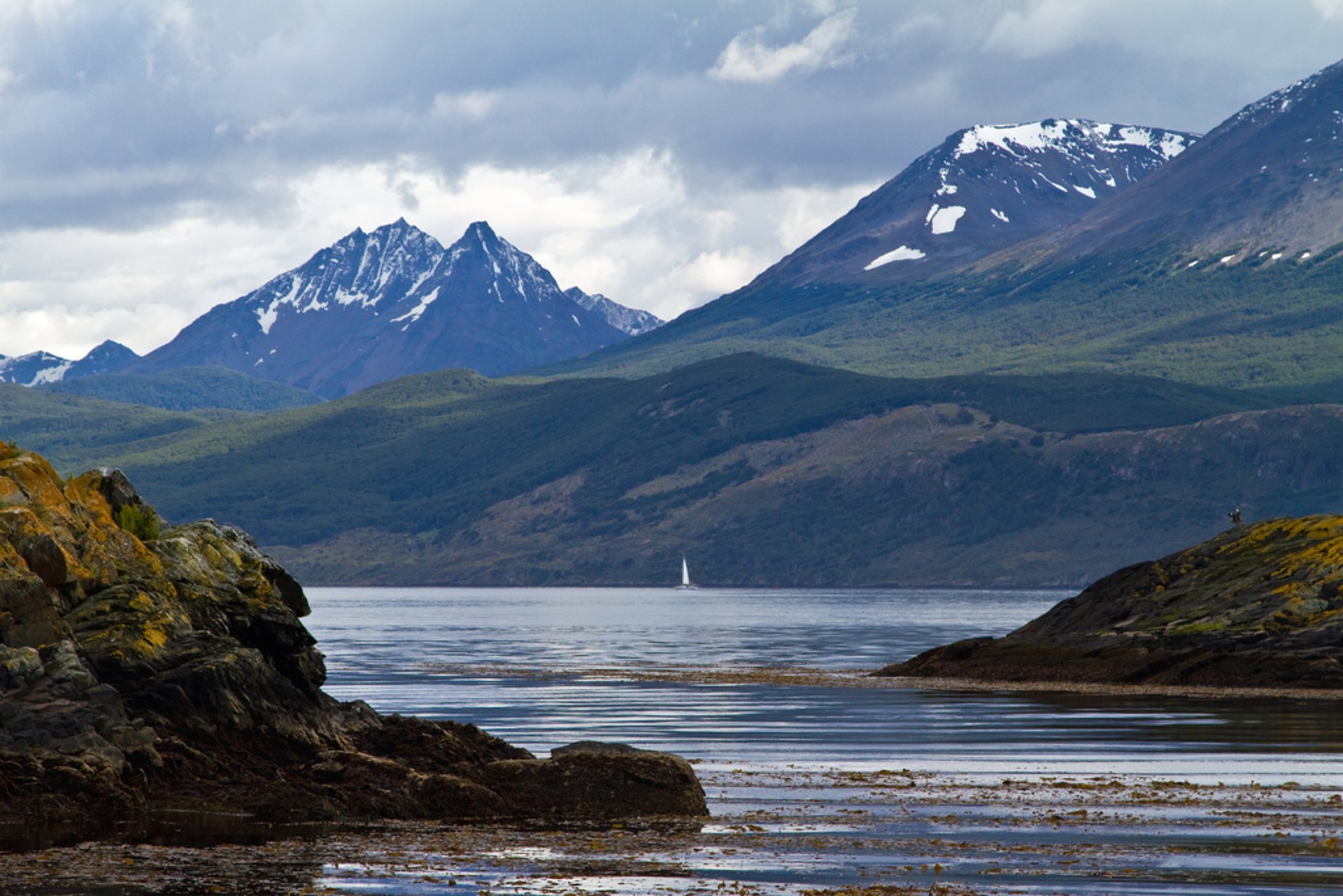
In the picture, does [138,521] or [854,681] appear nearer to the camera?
[138,521]

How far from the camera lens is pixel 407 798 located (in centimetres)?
3416

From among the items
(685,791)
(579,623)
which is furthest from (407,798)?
(579,623)

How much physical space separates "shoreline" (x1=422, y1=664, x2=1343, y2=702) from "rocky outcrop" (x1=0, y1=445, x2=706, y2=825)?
35.7 m

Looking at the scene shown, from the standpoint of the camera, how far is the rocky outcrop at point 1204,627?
68250 mm

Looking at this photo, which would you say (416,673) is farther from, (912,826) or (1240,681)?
(912,826)

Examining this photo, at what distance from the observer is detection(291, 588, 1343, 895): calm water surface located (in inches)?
1053

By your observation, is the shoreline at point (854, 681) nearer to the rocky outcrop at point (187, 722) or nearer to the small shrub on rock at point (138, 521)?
the rocky outcrop at point (187, 722)

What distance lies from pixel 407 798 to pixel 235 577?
10946mm

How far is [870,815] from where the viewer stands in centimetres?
3350

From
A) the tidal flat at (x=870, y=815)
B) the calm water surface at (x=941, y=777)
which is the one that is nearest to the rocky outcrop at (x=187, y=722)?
the tidal flat at (x=870, y=815)

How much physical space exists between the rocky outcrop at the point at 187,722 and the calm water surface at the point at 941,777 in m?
4.44

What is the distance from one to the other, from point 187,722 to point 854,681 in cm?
4675

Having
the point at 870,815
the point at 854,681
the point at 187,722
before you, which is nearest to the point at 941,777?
the point at 870,815

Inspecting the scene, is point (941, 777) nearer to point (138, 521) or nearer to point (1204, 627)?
point (138, 521)
